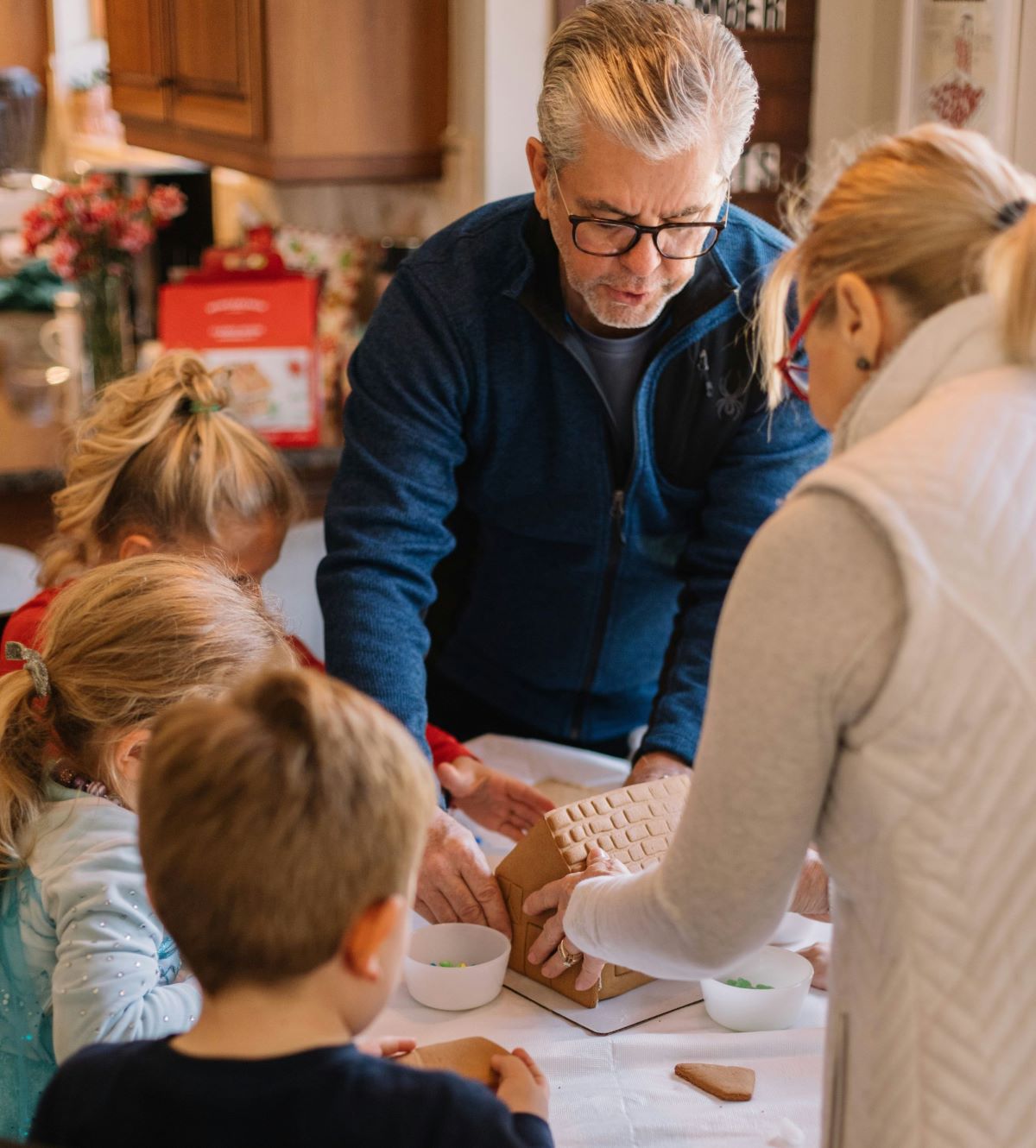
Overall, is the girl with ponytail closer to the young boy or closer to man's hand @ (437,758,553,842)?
man's hand @ (437,758,553,842)

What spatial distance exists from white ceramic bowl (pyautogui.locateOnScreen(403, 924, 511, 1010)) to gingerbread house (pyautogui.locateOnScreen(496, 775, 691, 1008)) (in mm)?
31

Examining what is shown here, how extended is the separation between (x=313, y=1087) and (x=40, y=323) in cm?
342

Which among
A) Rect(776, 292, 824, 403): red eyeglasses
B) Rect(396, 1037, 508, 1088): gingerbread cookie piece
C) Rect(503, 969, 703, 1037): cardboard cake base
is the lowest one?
Rect(503, 969, 703, 1037): cardboard cake base

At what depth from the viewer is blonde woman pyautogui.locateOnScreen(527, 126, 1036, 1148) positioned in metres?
0.81

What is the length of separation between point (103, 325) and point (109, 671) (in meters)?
2.06

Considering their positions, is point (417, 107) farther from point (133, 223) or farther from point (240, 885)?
point (240, 885)

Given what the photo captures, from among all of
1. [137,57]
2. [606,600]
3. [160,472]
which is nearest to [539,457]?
[606,600]

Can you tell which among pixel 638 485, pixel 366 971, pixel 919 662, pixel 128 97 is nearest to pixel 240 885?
pixel 366 971

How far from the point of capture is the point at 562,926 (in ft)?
4.23

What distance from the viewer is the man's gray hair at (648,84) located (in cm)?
142

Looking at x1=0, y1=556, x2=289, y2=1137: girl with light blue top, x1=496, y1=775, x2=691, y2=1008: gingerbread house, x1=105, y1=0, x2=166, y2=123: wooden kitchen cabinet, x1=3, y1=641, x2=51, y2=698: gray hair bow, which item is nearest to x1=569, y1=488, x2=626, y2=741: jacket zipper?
x1=496, y1=775, x2=691, y2=1008: gingerbread house

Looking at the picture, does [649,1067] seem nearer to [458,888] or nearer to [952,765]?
[458,888]

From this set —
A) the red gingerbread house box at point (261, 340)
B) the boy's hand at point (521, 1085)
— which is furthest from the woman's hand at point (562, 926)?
the red gingerbread house box at point (261, 340)

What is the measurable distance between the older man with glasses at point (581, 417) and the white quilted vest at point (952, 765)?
0.60m
